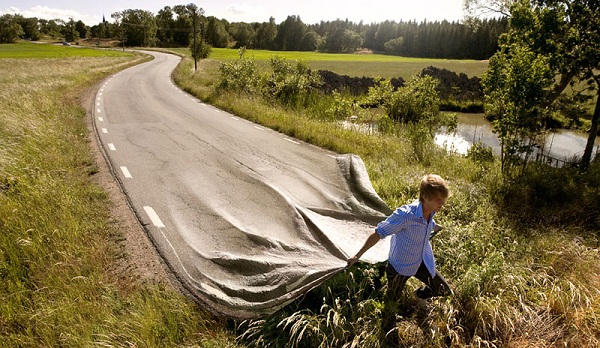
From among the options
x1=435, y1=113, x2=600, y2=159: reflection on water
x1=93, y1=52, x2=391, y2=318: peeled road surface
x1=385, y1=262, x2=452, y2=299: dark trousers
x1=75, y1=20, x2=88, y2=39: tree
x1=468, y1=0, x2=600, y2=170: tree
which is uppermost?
x1=75, y1=20, x2=88, y2=39: tree

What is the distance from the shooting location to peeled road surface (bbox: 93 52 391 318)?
4.48 meters

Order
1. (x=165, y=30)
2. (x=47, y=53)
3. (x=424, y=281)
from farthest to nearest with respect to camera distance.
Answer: (x=165, y=30) → (x=47, y=53) → (x=424, y=281)

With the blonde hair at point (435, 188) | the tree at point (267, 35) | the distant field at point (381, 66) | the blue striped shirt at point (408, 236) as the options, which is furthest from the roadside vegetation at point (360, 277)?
the tree at point (267, 35)

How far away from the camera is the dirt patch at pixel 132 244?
16.0ft

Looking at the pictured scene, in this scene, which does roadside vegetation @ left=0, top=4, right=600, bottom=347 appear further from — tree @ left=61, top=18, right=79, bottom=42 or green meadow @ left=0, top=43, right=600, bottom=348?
tree @ left=61, top=18, right=79, bottom=42

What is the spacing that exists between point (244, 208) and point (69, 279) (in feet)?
9.78

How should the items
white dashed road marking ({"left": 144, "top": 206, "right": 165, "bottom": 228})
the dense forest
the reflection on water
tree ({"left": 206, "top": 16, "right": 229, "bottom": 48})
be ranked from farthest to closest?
tree ({"left": 206, "top": 16, "right": 229, "bottom": 48}), the dense forest, the reflection on water, white dashed road marking ({"left": 144, "top": 206, "right": 165, "bottom": 228})

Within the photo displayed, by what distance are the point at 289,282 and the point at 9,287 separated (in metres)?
3.45

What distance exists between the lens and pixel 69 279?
4504 millimetres

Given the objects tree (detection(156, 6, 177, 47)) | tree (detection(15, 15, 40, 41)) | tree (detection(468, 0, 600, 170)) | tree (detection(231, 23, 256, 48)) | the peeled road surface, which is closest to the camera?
the peeled road surface

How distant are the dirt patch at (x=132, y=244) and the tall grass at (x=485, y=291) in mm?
1677

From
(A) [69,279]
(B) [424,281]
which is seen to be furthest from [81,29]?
(B) [424,281]

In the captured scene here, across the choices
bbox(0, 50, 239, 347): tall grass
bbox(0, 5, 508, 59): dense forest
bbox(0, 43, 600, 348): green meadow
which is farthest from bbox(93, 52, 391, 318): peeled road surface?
bbox(0, 5, 508, 59): dense forest

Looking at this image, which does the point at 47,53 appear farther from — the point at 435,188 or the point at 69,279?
the point at 435,188
